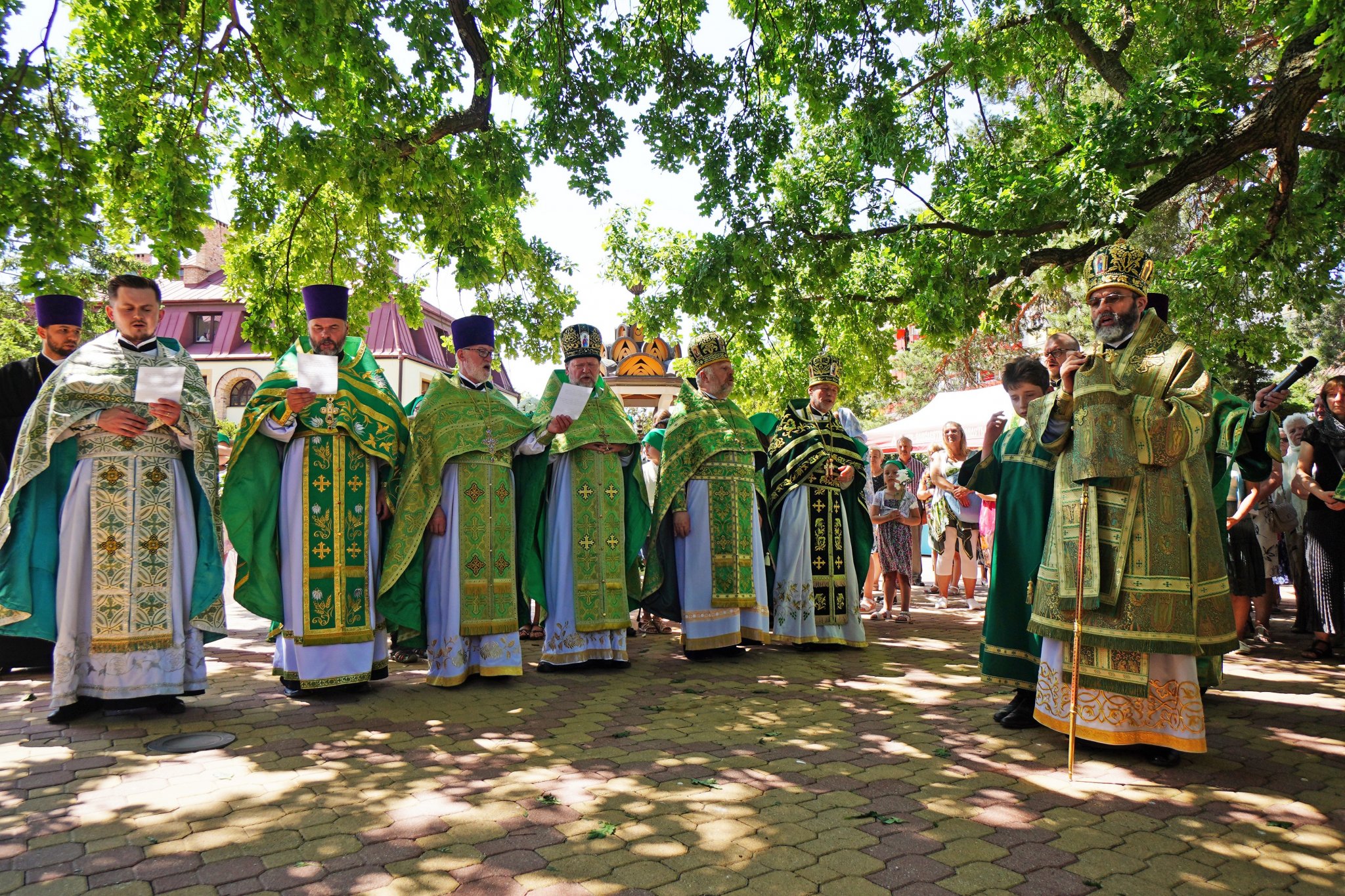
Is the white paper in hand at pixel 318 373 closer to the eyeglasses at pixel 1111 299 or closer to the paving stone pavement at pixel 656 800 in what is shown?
the paving stone pavement at pixel 656 800

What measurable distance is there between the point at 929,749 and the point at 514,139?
6.49m

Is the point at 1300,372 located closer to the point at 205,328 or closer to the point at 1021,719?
the point at 1021,719

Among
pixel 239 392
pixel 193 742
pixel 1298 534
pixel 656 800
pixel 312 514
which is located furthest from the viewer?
pixel 239 392

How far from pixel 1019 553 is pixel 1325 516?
418cm

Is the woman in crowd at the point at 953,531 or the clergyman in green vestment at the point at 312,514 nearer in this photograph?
the clergyman in green vestment at the point at 312,514

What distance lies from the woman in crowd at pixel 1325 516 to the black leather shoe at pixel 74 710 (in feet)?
30.6

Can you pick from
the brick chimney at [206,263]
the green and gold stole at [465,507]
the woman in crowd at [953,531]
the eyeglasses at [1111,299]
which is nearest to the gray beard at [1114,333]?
the eyeglasses at [1111,299]

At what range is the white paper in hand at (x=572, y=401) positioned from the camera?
685cm

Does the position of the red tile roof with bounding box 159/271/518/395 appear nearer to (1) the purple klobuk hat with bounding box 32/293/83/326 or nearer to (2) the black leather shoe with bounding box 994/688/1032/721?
(1) the purple klobuk hat with bounding box 32/293/83/326

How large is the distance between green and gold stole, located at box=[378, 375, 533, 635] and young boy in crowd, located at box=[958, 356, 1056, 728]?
3.50m

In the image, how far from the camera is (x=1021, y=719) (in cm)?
522

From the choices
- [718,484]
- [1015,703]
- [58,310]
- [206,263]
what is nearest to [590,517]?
[718,484]

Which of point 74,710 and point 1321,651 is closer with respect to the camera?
point 74,710

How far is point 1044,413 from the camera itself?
493 cm
